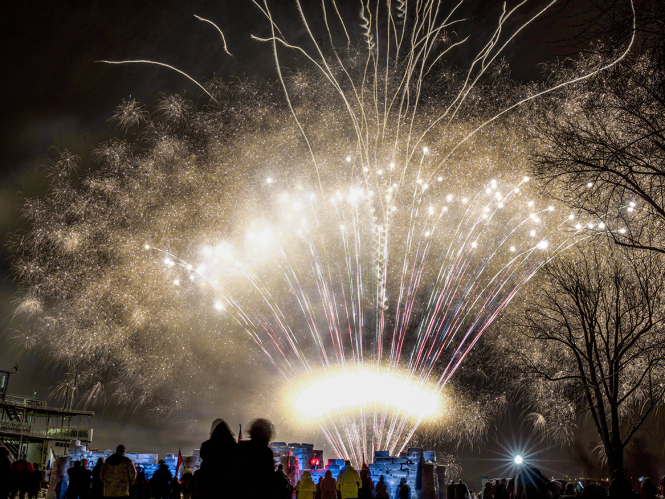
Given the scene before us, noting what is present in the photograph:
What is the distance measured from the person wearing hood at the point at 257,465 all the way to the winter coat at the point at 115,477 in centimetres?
376

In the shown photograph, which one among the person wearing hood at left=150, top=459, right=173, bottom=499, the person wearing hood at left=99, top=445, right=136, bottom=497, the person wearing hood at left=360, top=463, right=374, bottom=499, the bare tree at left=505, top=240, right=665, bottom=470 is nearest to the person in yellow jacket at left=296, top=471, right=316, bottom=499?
the person wearing hood at left=360, top=463, right=374, bottom=499

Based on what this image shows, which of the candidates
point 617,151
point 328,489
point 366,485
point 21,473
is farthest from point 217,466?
point 366,485

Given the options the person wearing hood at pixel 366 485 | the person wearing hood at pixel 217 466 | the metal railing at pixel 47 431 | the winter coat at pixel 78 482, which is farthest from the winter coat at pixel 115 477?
the metal railing at pixel 47 431

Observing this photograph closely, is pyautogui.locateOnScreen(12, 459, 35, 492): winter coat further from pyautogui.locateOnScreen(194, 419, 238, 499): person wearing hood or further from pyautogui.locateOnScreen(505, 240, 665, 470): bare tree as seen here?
pyautogui.locateOnScreen(505, 240, 665, 470): bare tree

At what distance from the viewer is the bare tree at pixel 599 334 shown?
15.4 meters

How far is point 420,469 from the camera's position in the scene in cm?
1516

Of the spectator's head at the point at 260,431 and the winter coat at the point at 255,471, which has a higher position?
the spectator's head at the point at 260,431

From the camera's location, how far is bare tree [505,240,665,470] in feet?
50.4

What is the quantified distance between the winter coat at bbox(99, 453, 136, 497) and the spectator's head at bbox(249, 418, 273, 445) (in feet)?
12.4

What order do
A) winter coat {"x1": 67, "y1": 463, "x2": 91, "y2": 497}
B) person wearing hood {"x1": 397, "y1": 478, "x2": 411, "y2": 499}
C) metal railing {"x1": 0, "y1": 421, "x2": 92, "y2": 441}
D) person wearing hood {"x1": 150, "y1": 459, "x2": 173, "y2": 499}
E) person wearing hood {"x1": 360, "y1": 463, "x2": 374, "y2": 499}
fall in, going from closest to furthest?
winter coat {"x1": 67, "y1": 463, "x2": 91, "y2": 497}
person wearing hood {"x1": 150, "y1": 459, "x2": 173, "y2": 499}
person wearing hood {"x1": 360, "y1": 463, "x2": 374, "y2": 499}
person wearing hood {"x1": 397, "y1": 478, "x2": 411, "y2": 499}
metal railing {"x1": 0, "y1": 421, "x2": 92, "y2": 441}

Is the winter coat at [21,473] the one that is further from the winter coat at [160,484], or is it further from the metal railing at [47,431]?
the metal railing at [47,431]

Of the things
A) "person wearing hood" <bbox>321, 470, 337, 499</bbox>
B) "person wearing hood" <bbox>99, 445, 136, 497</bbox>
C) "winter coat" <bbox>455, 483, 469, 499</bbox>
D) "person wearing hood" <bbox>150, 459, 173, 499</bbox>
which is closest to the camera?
"person wearing hood" <bbox>99, 445, 136, 497</bbox>

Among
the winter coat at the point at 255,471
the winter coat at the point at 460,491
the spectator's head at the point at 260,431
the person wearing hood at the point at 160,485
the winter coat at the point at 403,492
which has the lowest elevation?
the winter coat at the point at 460,491

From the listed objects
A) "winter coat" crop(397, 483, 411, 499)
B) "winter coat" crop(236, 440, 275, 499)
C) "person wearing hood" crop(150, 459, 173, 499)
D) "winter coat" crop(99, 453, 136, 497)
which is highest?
"winter coat" crop(236, 440, 275, 499)
